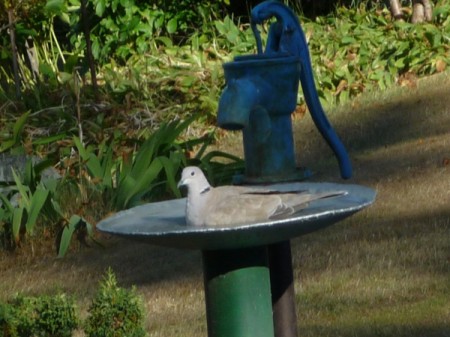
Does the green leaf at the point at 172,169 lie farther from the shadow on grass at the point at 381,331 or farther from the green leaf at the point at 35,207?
the shadow on grass at the point at 381,331

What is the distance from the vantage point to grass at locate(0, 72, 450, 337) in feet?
17.8

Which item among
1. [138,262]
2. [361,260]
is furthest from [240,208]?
[138,262]

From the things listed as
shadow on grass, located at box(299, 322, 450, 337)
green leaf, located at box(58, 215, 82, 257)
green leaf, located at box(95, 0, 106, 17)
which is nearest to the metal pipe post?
shadow on grass, located at box(299, 322, 450, 337)

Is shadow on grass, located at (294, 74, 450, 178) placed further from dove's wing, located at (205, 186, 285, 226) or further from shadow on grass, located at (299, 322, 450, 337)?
dove's wing, located at (205, 186, 285, 226)

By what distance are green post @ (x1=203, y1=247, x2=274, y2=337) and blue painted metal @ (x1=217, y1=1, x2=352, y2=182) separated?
39 cm

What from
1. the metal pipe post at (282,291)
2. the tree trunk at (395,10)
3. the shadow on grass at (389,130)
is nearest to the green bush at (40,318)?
the metal pipe post at (282,291)

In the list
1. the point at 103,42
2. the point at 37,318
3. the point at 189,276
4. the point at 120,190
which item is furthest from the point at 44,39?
the point at 37,318

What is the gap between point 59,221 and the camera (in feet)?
24.6

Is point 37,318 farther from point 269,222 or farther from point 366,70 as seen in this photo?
point 366,70

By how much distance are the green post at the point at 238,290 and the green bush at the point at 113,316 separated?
0.59 m

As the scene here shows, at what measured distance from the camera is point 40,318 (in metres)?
4.34

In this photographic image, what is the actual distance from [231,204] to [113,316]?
1009 millimetres

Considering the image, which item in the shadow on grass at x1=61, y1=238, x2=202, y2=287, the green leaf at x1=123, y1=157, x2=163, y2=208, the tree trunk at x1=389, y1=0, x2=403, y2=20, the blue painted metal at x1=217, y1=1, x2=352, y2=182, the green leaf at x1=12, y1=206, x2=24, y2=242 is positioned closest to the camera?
the blue painted metal at x1=217, y1=1, x2=352, y2=182

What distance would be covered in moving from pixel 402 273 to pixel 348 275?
0.29 metres
